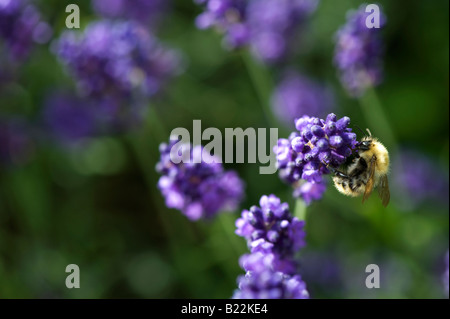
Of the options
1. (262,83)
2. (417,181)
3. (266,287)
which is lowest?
(266,287)

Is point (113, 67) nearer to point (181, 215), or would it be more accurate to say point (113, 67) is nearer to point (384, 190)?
point (181, 215)

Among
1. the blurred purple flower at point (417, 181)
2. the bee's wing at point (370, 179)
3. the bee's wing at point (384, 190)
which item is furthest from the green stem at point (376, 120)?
the bee's wing at point (370, 179)

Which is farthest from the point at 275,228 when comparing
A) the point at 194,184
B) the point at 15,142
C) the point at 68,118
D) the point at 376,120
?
the point at 15,142

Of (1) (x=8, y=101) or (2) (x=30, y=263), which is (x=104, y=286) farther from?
(1) (x=8, y=101)

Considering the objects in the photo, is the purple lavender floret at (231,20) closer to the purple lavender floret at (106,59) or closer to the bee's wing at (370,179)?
the purple lavender floret at (106,59)

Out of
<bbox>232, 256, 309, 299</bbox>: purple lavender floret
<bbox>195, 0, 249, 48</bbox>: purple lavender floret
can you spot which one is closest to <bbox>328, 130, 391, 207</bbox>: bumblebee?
<bbox>232, 256, 309, 299</bbox>: purple lavender floret

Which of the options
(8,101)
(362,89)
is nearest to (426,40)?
(362,89)
